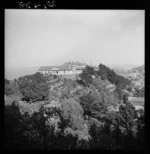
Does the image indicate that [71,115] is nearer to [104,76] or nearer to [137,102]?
[104,76]

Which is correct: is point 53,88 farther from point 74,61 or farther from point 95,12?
point 95,12

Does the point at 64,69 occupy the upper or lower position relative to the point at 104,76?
A: upper

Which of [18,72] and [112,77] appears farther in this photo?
[112,77]

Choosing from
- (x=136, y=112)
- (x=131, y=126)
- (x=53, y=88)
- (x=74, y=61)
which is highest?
(x=74, y=61)

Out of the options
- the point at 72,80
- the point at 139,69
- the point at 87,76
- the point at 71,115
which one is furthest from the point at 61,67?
the point at 139,69

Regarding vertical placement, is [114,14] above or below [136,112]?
above

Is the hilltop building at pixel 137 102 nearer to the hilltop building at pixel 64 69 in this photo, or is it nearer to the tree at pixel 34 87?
the hilltop building at pixel 64 69
